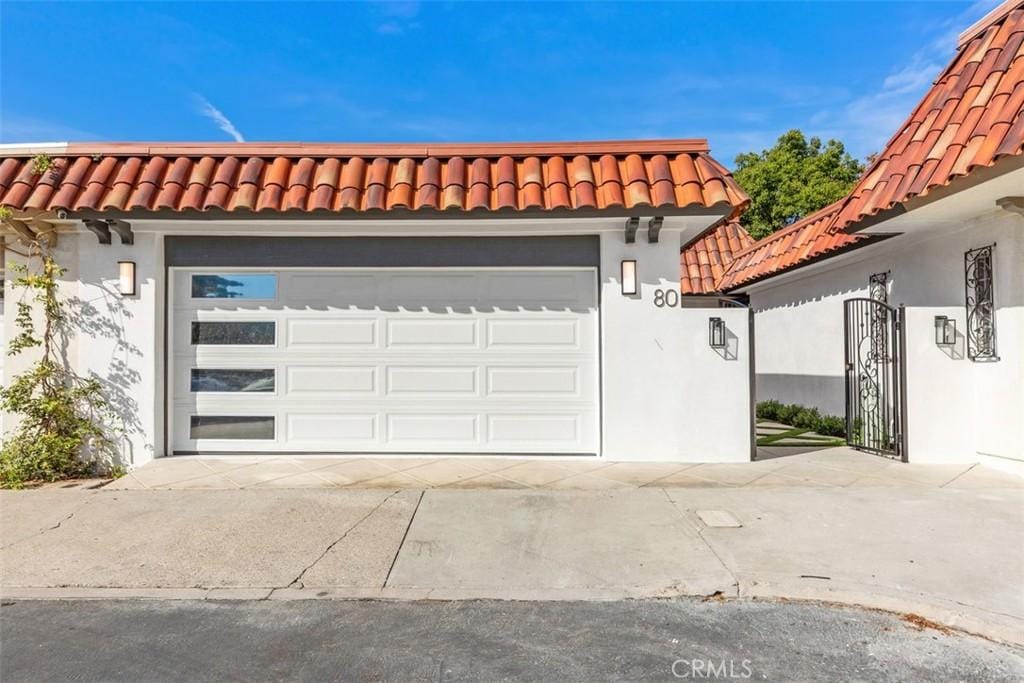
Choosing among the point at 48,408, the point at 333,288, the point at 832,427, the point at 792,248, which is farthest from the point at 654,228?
the point at 48,408

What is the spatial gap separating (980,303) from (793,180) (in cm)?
1898

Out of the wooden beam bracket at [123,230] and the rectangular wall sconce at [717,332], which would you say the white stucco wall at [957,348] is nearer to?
the rectangular wall sconce at [717,332]

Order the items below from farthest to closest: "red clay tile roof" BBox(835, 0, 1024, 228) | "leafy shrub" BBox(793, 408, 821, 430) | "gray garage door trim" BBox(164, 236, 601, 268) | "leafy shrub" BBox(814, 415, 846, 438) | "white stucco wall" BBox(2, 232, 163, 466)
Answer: "leafy shrub" BBox(793, 408, 821, 430), "leafy shrub" BBox(814, 415, 846, 438), "gray garage door trim" BBox(164, 236, 601, 268), "white stucco wall" BBox(2, 232, 163, 466), "red clay tile roof" BBox(835, 0, 1024, 228)

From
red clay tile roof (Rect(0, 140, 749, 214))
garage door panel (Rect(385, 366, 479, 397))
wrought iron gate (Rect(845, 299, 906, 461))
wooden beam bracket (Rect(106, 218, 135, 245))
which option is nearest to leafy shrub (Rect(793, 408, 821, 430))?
wrought iron gate (Rect(845, 299, 906, 461))

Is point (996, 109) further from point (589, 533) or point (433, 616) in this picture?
point (433, 616)

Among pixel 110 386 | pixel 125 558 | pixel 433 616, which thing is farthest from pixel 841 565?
pixel 110 386

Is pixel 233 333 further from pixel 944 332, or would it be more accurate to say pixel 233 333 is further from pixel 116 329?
pixel 944 332

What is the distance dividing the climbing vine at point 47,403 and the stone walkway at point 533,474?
31.3 inches

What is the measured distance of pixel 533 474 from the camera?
20.0 ft

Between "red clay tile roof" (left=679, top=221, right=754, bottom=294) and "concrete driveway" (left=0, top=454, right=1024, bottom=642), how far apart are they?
309 inches

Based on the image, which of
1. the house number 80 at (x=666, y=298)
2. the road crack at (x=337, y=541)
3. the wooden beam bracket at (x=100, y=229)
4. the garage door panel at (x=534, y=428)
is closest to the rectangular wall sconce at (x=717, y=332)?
the house number 80 at (x=666, y=298)

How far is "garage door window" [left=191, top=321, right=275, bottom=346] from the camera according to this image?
22.5 ft

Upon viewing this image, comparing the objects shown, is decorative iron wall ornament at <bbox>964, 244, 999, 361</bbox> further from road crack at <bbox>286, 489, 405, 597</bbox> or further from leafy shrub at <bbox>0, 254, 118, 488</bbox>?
leafy shrub at <bbox>0, 254, 118, 488</bbox>

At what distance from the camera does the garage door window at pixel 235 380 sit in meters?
6.86
